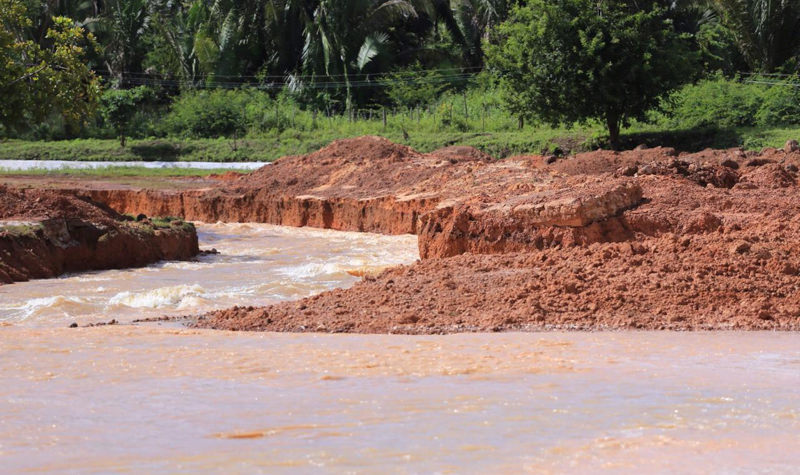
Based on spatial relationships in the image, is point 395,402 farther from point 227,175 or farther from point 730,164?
point 227,175

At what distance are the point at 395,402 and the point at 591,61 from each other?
27.1m

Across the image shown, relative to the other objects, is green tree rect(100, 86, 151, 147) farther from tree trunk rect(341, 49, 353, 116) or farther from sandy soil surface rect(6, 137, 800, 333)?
sandy soil surface rect(6, 137, 800, 333)

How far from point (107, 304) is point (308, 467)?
934cm

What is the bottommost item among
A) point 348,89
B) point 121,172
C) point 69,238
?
point 69,238

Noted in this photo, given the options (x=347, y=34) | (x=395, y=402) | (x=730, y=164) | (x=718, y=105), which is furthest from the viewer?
(x=347, y=34)

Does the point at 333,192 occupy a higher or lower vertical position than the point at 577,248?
higher

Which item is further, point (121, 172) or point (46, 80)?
point (121, 172)

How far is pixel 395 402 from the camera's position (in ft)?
19.7

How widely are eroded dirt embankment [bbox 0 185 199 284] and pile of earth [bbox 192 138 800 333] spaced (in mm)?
5443

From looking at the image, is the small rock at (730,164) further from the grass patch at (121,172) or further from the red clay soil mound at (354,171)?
the grass patch at (121,172)

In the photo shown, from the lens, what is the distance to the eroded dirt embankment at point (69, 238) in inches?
645

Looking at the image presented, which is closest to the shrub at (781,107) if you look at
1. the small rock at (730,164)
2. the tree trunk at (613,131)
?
the tree trunk at (613,131)

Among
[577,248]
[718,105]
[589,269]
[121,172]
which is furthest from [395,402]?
[718,105]

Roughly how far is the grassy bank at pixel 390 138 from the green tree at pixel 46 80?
14.2 m
